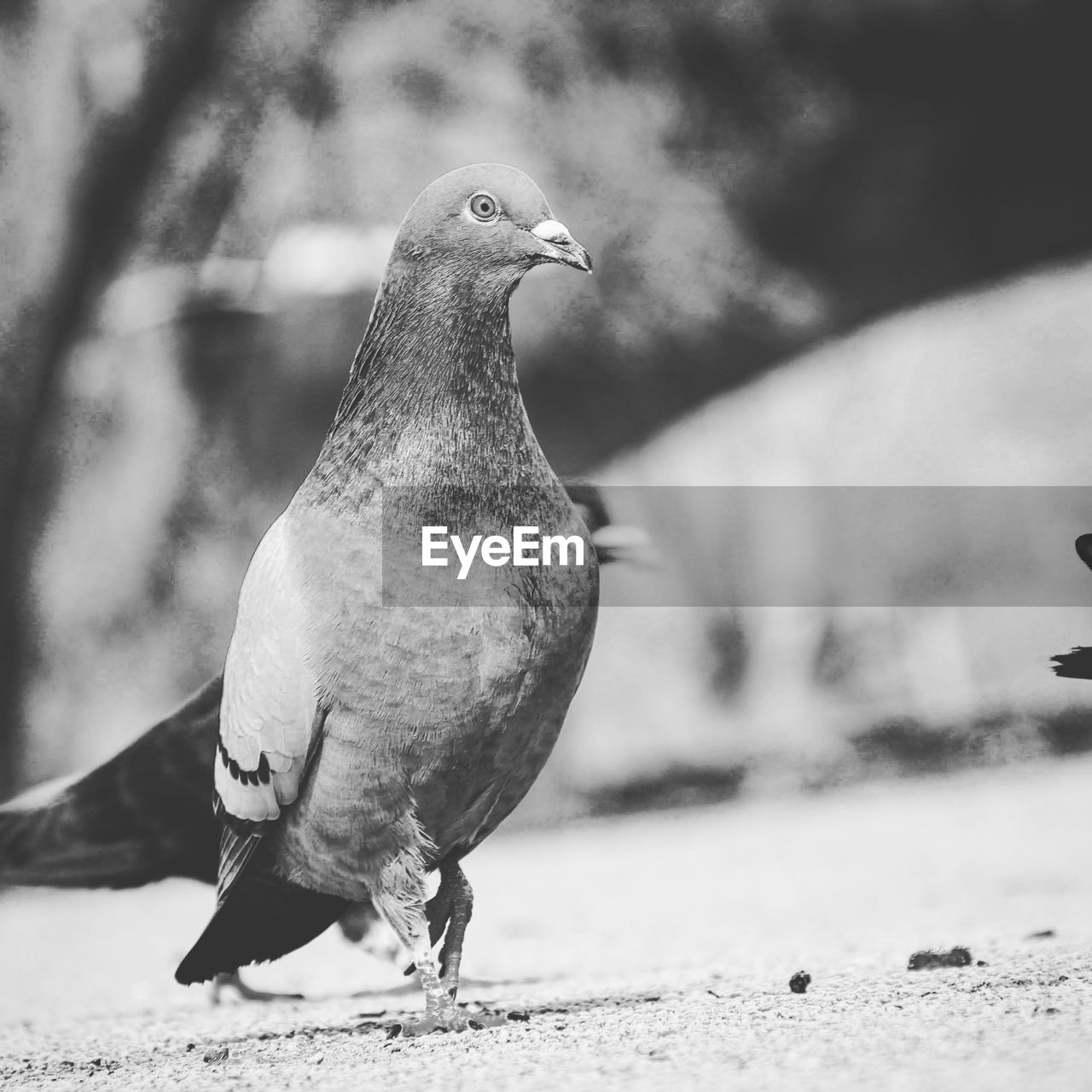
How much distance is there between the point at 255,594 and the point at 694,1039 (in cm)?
129

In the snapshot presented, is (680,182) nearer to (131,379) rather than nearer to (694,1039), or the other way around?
(131,379)

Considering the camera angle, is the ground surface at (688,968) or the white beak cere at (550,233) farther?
the white beak cere at (550,233)

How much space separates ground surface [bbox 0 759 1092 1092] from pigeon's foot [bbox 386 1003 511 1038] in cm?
5

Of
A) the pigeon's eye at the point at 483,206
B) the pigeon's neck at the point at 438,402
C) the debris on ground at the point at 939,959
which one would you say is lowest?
the debris on ground at the point at 939,959

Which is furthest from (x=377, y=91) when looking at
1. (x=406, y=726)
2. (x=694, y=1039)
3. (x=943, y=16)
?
(x=694, y=1039)

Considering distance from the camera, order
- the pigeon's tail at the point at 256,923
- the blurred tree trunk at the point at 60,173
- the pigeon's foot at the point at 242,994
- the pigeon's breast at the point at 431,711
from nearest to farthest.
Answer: the pigeon's breast at the point at 431,711
the pigeon's tail at the point at 256,923
the pigeon's foot at the point at 242,994
the blurred tree trunk at the point at 60,173

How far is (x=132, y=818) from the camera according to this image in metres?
3.39

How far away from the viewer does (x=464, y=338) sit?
280cm

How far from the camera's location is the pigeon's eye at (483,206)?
284 centimetres

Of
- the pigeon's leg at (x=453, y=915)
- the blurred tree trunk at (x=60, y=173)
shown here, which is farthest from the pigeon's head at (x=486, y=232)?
the blurred tree trunk at (x=60, y=173)

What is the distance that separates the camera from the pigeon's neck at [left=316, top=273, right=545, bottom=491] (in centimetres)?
276

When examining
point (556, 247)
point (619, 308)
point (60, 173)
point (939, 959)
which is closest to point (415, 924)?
point (939, 959)

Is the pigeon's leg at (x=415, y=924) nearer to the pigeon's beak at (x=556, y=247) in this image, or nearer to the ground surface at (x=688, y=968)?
the ground surface at (x=688, y=968)

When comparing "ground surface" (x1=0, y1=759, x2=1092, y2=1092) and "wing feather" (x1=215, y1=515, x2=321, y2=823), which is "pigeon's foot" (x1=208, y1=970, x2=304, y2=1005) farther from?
"wing feather" (x1=215, y1=515, x2=321, y2=823)
